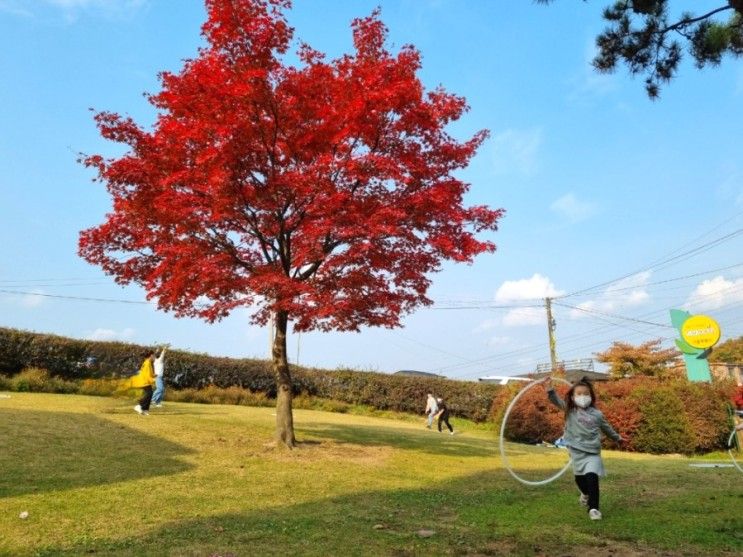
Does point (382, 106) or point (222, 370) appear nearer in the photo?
point (382, 106)

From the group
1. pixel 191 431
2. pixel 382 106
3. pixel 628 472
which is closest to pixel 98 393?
pixel 191 431

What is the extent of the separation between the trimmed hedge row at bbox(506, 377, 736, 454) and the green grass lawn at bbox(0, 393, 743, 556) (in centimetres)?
827

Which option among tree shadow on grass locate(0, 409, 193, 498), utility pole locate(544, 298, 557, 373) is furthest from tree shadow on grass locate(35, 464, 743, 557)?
utility pole locate(544, 298, 557, 373)

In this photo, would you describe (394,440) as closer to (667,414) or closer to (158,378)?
(158,378)

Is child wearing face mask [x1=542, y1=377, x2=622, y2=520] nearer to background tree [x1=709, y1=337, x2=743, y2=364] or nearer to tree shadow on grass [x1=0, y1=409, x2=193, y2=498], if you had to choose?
tree shadow on grass [x1=0, y1=409, x2=193, y2=498]

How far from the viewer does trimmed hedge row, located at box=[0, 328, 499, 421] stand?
76.8ft

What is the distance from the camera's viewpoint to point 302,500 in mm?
8164

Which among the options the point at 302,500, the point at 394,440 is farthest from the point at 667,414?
the point at 302,500

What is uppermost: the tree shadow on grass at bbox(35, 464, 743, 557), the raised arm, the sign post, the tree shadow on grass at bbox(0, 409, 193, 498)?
the sign post

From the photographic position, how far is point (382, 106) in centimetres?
1145

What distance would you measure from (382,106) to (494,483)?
720 cm

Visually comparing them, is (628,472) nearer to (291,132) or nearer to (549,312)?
(291,132)

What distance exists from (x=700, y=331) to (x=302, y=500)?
22.7 metres

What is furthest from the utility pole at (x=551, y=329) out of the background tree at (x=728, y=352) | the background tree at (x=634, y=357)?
the background tree at (x=728, y=352)
